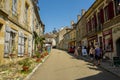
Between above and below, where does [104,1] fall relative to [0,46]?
above

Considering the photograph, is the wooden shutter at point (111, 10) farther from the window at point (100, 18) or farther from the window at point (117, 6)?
the window at point (100, 18)

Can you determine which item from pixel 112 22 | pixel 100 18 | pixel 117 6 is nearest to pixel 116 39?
pixel 112 22

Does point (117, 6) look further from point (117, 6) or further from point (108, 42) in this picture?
point (108, 42)

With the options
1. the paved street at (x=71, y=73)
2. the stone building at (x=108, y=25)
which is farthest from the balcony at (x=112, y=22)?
the paved street at (x=71, y=73)

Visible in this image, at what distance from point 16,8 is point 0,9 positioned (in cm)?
415

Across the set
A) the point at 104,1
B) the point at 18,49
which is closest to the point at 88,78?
the point at 18,49

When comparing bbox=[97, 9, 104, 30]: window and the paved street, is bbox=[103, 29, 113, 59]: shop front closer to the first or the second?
bbox=[97, 9, 104, 30]: window

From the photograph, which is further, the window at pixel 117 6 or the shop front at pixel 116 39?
the window at pixel 117 6

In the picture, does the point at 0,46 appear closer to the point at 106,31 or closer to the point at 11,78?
the point at 11,78

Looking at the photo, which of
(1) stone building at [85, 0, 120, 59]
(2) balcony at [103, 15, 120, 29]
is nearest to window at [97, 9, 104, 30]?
(1) stone building at [85, 0, 120, 59]

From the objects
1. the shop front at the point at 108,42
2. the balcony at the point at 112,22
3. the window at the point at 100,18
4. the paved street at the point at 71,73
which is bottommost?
the paved street at the point at 71,73

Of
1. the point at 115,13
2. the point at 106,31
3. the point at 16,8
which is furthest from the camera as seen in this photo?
the point at 106,31

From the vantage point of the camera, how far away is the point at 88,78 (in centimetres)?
769

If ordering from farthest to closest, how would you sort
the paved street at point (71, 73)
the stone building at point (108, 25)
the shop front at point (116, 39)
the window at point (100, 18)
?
the window at point (100, 18), the stone building at point (108, 25), the shop front at point (116, 39), the paved street at point (71, 73)
